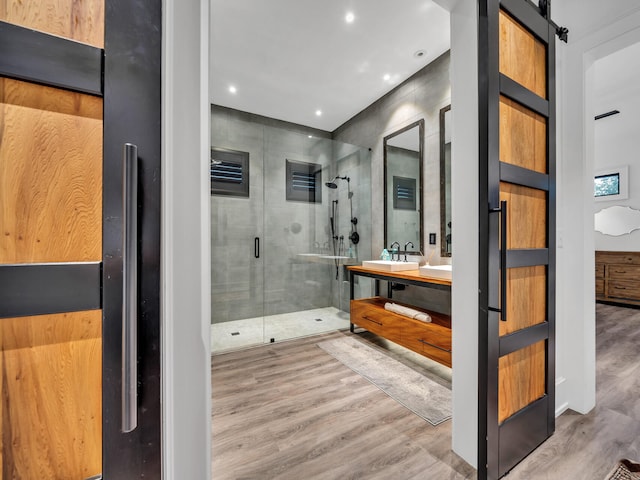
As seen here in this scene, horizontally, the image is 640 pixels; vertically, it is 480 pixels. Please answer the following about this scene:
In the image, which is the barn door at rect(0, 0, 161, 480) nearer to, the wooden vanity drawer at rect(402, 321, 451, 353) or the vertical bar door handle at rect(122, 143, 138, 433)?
the vertical bar door handle at rect(122, 143, 138, 433)

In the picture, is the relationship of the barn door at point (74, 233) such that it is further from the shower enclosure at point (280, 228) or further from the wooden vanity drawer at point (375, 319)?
the shower enclosure at point (280, 228)

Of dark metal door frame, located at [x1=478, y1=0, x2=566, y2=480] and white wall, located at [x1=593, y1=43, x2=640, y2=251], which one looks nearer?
dark metal door frame, located at [x1=478, y1=0, x2=566, y2=480]

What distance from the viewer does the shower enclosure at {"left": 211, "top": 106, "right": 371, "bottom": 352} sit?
342 cm

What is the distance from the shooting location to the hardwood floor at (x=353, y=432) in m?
1.36

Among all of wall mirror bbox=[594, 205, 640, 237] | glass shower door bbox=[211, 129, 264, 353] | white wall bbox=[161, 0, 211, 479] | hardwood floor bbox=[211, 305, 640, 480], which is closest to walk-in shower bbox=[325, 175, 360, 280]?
glass shower door bbox=[211, 129, 264, 353]

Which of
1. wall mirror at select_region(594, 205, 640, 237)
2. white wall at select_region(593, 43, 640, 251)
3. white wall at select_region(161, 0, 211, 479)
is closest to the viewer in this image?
white wall at select_region(161, 0, 211, 479)

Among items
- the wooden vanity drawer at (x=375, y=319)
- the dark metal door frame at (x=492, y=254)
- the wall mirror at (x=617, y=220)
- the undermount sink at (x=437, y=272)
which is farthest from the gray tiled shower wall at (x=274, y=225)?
the wall mirror at (x=617, y=220)

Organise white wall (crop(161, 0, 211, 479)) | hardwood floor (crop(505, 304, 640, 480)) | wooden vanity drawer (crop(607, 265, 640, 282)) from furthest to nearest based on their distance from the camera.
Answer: wooden vanity drawer (crop(607, 265, 640, 282)), hardwood floor (crop(505, 304, 640, 480)), white wall (crop(161, 0, 211, 479))

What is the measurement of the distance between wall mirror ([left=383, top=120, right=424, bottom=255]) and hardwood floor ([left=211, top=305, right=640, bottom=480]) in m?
1.49

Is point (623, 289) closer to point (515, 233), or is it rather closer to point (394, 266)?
point (394, 266)

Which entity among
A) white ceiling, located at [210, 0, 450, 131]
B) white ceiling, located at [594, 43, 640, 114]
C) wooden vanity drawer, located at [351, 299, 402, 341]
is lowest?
wooden vanity drawer, located at [351, 299, 402, 341]

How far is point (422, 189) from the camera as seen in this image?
303 cm

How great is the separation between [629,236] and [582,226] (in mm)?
4639

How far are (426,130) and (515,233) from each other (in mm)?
1999
